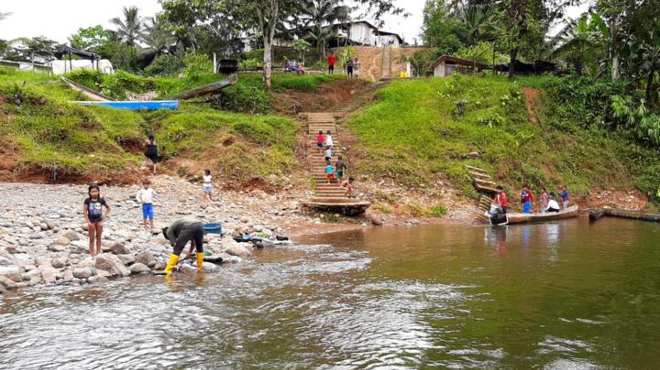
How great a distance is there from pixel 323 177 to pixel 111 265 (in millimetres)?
14000

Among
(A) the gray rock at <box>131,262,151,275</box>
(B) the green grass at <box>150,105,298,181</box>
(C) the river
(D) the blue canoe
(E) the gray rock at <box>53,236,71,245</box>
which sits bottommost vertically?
(C) the river

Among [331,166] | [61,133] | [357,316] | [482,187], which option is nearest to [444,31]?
[482,187]

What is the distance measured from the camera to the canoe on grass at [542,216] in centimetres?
2156

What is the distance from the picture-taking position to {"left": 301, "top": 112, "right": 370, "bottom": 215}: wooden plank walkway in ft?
67.2

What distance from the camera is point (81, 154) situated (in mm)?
22312

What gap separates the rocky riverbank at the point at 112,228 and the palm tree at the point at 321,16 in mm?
34984

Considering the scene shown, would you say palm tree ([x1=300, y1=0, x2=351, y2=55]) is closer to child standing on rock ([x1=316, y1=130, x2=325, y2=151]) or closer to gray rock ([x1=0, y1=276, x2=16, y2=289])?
child standing on rock ([x1=316, y1=130, x2=325, y2=151])

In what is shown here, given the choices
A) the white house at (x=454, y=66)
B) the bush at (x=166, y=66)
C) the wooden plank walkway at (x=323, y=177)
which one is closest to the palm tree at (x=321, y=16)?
the bush at (x=166, y=66)

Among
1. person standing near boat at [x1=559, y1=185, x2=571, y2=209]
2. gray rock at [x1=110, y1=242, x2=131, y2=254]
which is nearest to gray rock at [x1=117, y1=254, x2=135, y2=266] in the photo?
gray rock at [x1=110, y1=242, x2=131, y2=254]

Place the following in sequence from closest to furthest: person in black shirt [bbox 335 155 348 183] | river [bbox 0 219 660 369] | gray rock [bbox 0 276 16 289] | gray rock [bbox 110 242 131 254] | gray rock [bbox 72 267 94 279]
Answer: river [bbox 0 219 660 369] < gray rock [bbox 0 276 16 289] < gray rock [bbox 72 267 94 279] < gray rock [bbox 110 242 131 254] < person in black shirt [bbox 335 155 348 183]

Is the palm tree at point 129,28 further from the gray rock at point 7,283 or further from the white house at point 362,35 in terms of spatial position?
the gray rock at point 7,283

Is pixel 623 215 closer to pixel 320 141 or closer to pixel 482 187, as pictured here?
pixel 482 187

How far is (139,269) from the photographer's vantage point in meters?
11.4

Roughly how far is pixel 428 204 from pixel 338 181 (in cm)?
409
